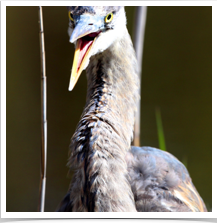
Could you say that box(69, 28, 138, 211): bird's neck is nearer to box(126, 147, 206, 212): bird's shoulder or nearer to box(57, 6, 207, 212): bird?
box(57, 6, 207, 212): bird

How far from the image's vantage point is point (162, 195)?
1.47m

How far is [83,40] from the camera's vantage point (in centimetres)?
123

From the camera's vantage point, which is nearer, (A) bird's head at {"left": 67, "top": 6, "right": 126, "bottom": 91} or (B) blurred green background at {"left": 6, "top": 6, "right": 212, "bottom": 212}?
(A) bird's head at {"left": 67, "top": 6, "right": 126, "bottom": 91}

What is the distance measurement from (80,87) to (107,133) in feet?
8.70

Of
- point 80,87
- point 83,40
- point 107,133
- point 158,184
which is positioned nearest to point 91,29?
point 83,40

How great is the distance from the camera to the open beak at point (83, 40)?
3.69 feet

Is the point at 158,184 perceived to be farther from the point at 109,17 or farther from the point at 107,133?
the point at 109,17

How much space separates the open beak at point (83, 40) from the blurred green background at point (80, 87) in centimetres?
257

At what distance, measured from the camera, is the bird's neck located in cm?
123

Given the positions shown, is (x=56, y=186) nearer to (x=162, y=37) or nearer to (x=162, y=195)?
(x=162, y=37)

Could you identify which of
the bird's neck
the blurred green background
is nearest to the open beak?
the bird's neck

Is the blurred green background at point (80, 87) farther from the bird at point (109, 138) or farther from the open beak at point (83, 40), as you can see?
the open beak at point (83, 40)
